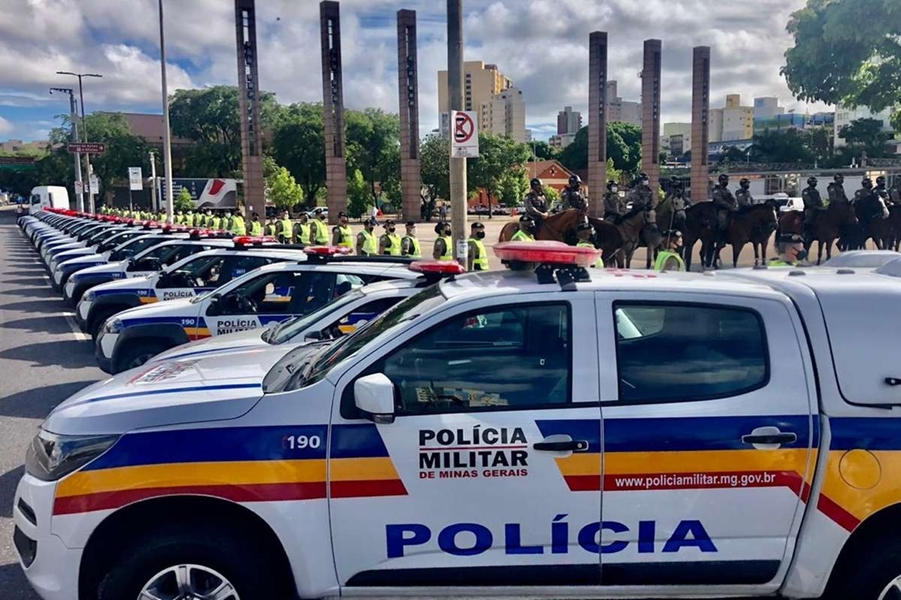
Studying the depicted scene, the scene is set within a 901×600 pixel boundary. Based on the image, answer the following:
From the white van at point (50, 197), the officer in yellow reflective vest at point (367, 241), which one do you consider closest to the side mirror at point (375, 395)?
the officer in yellow reflective vest at point (367, 241)

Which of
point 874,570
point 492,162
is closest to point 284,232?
point 874,570

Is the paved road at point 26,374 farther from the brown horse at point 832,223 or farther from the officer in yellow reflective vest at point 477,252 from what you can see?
the brown horse at point 832,223

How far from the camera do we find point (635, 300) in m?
3.55

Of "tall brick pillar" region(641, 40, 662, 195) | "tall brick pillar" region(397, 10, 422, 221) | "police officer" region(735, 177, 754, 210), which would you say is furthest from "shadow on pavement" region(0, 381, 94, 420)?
→ "tall brick pillar" region(641, 40, 662, 195)

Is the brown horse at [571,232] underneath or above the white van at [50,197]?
underneath

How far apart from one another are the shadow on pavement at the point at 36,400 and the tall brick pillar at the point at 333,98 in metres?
42.2

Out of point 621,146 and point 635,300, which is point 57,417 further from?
point 621,146

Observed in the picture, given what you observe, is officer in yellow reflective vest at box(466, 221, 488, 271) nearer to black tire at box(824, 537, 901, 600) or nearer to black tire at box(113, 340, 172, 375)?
black tire at box(113, 340, 172, 375)

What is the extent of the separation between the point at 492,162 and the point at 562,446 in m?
67.2

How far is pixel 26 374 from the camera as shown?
9.91m

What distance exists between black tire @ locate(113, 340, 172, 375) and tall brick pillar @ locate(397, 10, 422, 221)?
149 feet

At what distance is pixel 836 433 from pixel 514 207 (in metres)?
77.2

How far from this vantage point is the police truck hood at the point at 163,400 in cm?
338

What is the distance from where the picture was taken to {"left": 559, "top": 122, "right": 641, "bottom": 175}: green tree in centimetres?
11038
